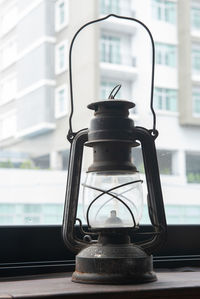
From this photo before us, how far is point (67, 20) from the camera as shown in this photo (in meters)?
1.49

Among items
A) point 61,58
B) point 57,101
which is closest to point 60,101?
point 57,101

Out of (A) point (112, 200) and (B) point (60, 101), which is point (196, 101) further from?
(A) point (112, 200)

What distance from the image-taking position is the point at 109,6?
156 cm

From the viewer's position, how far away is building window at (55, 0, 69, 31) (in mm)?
1484

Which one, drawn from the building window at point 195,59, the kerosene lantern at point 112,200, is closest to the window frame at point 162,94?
the building window at point 195,59

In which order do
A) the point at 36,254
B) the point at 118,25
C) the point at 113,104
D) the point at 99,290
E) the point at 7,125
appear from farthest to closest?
the point at 118,25, the point at 7,125, the point at 36,254, the point at 113,104, the point at 99,290

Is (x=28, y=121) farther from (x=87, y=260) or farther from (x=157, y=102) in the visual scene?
(x=87, y=260)

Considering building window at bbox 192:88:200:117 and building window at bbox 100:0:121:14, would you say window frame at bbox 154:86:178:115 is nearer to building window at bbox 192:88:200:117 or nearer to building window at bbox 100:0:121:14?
building window at bbox 192:88:200:117

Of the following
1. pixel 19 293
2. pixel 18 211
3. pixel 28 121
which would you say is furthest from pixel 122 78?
pixel 19 293

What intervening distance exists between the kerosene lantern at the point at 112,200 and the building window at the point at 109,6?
56 centimetres

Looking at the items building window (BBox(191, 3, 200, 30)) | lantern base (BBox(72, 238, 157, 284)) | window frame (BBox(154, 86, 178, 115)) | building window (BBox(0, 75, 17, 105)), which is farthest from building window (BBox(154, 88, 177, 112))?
lantern base (BBox(72, 238, 157, 284))

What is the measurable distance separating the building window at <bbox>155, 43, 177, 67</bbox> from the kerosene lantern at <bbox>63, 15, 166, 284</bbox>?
57 centimetres

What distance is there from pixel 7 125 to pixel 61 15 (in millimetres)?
325

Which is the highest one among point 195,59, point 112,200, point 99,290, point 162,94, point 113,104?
point 195,59
